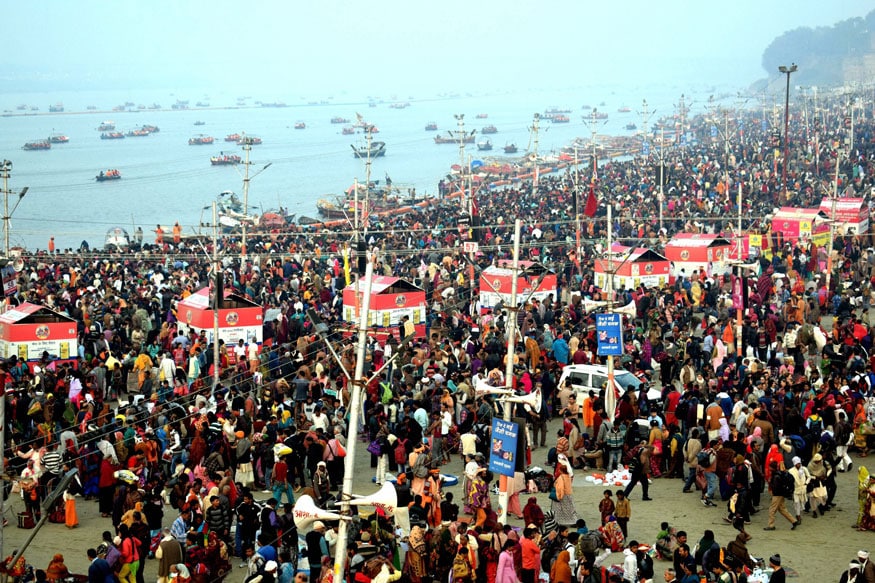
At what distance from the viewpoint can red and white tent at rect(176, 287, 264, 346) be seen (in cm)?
2484

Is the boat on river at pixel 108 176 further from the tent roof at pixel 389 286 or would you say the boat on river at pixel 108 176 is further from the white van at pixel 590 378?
the white van at pixel 590 378

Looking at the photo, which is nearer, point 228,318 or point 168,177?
point 228,318

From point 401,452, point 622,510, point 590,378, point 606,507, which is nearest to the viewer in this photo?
point 622,510

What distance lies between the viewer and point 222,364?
77.3 ft

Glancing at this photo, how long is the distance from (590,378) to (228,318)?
8.04 metres

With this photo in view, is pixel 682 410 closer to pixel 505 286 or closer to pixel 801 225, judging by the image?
pixel 505 286

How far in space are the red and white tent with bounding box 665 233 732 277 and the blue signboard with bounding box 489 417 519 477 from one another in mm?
19437

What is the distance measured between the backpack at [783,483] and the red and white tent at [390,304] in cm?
1184

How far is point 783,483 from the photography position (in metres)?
15.2

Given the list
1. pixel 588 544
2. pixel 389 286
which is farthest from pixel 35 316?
pixel 588 544

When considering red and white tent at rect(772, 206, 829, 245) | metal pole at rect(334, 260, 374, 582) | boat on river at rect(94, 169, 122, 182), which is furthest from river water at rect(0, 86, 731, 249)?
metal pole at rect(334, 260, 374, 582)

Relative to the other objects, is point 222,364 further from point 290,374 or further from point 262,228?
point 262,228

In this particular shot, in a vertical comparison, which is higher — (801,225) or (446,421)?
(801,225)

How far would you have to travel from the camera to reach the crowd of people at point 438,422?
13.7 metres
